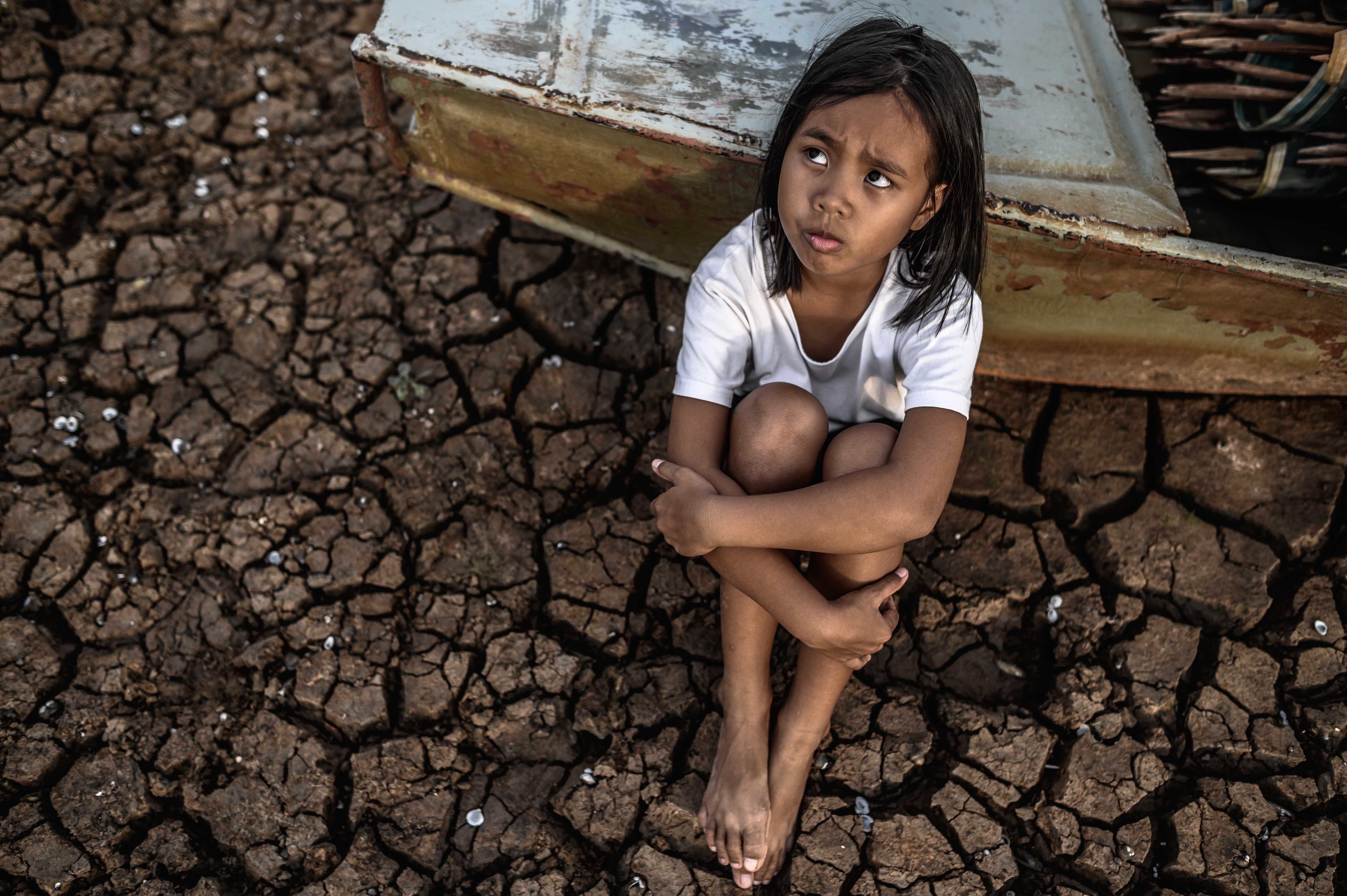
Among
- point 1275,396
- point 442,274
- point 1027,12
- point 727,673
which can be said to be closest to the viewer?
point 727,673

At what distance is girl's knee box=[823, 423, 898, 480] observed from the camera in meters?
1.78

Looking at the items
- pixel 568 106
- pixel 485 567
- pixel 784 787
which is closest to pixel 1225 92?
pixel 568 106

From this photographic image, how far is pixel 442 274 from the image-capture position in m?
2.71

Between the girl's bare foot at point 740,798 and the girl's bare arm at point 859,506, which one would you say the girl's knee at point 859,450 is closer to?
the girl's bare arm at point 859,506

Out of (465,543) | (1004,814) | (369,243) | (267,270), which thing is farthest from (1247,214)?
(267,270)

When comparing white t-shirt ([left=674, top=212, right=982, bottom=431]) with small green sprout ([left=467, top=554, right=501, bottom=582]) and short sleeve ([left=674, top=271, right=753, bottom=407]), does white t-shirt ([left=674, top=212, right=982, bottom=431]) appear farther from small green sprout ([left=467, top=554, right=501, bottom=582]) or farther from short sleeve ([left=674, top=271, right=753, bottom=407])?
small green sprout ([left=467, top=554, right=501, bottom=582])

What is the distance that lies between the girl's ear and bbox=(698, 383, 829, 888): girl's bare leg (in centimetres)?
41

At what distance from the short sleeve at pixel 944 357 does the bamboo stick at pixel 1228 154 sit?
3.05ft

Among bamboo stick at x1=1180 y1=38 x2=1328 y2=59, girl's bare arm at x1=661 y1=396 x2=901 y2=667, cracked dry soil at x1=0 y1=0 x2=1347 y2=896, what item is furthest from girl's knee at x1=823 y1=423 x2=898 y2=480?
bamboo stick at x1=1180 y1=38 x2=1328 y2=59

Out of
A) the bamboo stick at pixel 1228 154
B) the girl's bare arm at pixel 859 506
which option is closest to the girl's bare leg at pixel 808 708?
the girl's bare arm at pixel 859 506

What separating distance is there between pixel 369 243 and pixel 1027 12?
1.97m

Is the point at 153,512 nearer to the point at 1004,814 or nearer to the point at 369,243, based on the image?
the point at 369,243

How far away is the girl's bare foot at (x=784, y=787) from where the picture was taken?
1.92 m

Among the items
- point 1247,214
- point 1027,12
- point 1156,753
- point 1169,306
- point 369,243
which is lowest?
point 1156,753
